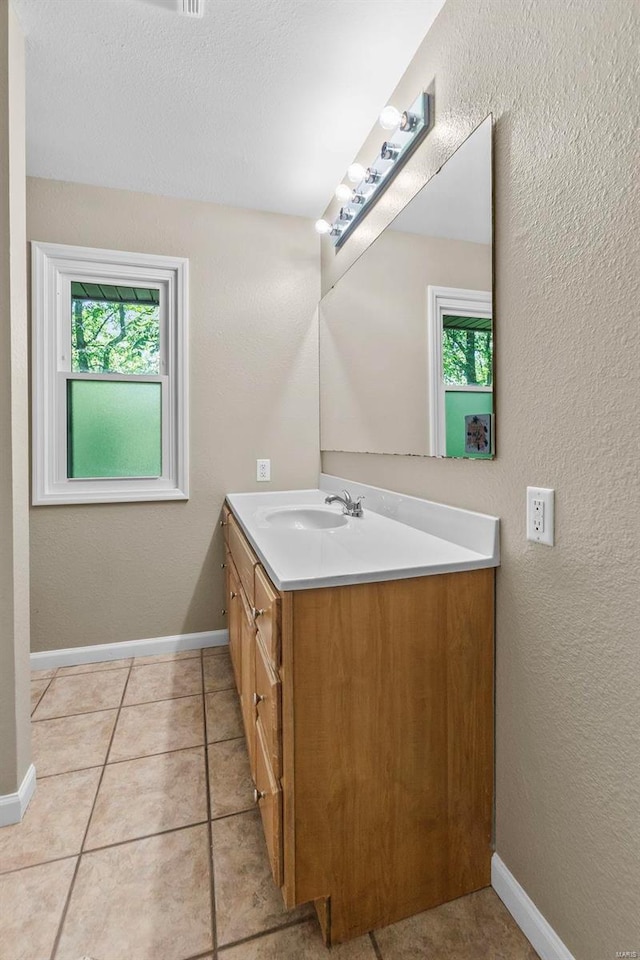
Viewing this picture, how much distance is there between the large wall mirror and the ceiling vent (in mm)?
828

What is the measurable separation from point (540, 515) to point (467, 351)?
52 cm

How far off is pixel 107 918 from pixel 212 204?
9.22ft

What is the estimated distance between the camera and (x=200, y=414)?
2.45 m

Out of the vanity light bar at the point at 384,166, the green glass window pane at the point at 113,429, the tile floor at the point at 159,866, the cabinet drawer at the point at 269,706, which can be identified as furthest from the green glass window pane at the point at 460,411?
the green glass window pane at the point at 113,429

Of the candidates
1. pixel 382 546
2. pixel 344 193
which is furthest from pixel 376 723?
pixel 344 193

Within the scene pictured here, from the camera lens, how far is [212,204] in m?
2.43

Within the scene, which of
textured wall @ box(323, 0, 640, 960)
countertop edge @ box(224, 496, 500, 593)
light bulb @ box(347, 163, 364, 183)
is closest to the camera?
textured wall @ box(323, 0, 640, 960)

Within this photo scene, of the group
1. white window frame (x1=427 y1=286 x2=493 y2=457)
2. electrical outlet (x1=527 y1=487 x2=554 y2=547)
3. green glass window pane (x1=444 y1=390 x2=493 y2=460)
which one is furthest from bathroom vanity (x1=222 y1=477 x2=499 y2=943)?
white window frame (x1=427 y1=286 x2=493 y2=457)

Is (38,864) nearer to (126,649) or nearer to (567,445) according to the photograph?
(126,649)

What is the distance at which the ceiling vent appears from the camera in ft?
4.47

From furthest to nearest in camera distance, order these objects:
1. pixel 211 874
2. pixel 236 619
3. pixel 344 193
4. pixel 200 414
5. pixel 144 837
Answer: pixel 200 414 → pixel 344 193 → pixel 236 619 → pixel 144 837 → pixel 211 874

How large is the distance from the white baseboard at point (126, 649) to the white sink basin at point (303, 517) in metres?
0.91

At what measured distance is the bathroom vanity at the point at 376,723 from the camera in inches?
39.1

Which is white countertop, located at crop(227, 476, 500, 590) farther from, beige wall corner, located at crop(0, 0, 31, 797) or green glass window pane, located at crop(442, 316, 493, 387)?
beige wall corner, located at crop(0, 0, 31, 797)
